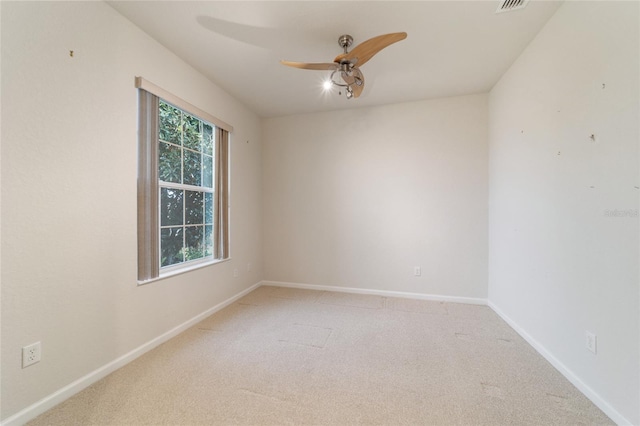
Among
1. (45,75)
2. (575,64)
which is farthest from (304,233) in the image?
(575,64)

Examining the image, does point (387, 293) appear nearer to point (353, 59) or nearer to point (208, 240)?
point (208, 240)

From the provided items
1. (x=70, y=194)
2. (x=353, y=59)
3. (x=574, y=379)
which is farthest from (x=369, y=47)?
(x=574, y=379)

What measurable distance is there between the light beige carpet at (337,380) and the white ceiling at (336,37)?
8.79 feet

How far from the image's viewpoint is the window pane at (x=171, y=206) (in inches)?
95.0

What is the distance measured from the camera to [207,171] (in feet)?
9.87

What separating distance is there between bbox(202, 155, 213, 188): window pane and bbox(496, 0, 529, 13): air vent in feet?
9.89

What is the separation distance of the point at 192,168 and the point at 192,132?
0.40 m

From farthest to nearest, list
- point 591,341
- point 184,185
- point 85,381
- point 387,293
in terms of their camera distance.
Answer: point 387,293 → point 184,185 → point 85,381 → point 591,341

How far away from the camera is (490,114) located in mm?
3133

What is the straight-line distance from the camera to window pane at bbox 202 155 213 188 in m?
2.94

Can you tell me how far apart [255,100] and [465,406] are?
3.75 metres

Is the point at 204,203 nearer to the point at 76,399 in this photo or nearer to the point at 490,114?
the point at 76,399

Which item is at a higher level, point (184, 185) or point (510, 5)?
point (510, 5)

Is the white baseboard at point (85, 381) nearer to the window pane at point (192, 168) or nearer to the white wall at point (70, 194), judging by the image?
the white wall at point (70, 194)
